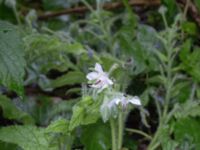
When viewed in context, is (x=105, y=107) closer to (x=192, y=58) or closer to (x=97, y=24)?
(x=192, y=58)

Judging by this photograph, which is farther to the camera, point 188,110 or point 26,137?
point 188,110

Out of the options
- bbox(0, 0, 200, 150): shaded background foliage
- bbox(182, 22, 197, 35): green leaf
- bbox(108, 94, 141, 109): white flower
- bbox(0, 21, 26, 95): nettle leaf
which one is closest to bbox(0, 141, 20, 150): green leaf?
bbox(0, 0, 200, 150): shaded background foliage

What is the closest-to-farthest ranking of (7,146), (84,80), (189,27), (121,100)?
(121,100), (7,146), (84,80), (189,27)

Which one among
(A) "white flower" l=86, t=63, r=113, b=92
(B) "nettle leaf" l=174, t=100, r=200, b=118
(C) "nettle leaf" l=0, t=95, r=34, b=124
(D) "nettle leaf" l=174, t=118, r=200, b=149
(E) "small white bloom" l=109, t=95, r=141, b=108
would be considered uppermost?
(A) "white flower" l=86, t=63, r=113, b=92

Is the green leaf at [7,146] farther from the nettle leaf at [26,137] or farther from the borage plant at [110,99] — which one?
the borage plant at [110,99]

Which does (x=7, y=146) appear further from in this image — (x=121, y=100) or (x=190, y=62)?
(x=190, y=62)

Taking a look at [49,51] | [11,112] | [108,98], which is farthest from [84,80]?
[108,98]

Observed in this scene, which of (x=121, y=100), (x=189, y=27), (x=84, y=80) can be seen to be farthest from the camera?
(x=189, y=27)

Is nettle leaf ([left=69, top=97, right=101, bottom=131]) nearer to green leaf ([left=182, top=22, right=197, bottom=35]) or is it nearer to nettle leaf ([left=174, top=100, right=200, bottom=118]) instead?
nettle leaf ([left=174, top=100, right=200, bottom=118])
